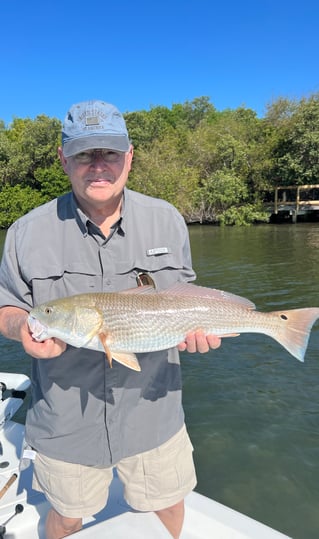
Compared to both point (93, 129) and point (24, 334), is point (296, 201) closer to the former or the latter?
point (93, 129)

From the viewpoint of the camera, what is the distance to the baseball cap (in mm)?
2461

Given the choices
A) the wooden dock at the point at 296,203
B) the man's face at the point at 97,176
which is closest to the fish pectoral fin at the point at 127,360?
the man's face at the point at 97,176

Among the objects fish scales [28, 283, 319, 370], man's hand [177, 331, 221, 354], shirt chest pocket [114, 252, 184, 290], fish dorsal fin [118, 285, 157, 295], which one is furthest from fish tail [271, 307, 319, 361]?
fish dorsal fin [118, 285, 157, 295]

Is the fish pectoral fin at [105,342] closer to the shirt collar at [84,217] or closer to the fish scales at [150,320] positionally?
the fish scales at [150,320]

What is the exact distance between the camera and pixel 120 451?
2.63 metres

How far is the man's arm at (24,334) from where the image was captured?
234 centimetres

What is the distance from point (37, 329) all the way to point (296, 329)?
1.63 m

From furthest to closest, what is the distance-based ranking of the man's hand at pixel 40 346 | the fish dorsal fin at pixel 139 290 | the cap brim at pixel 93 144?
the fish dorsal fin at pixel 139 290 → the cap brim at pixel 93 144 → the man's hand at pixel 40 346

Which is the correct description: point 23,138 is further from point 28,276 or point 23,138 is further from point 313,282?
point 28,276

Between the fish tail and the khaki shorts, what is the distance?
92 cm

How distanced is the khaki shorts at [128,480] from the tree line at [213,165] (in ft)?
126

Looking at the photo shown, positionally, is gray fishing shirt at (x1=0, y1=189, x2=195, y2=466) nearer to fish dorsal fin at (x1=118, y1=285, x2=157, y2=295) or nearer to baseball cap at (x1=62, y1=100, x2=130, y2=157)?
fish dorsal fin at (x1=118, y1=285, x2=157, y2=295)

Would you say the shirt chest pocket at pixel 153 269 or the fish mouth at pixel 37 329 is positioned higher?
the shirt chest pocket at pixel 153 269

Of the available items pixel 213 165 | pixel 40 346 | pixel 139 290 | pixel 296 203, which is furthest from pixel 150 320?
pixel 213 165
